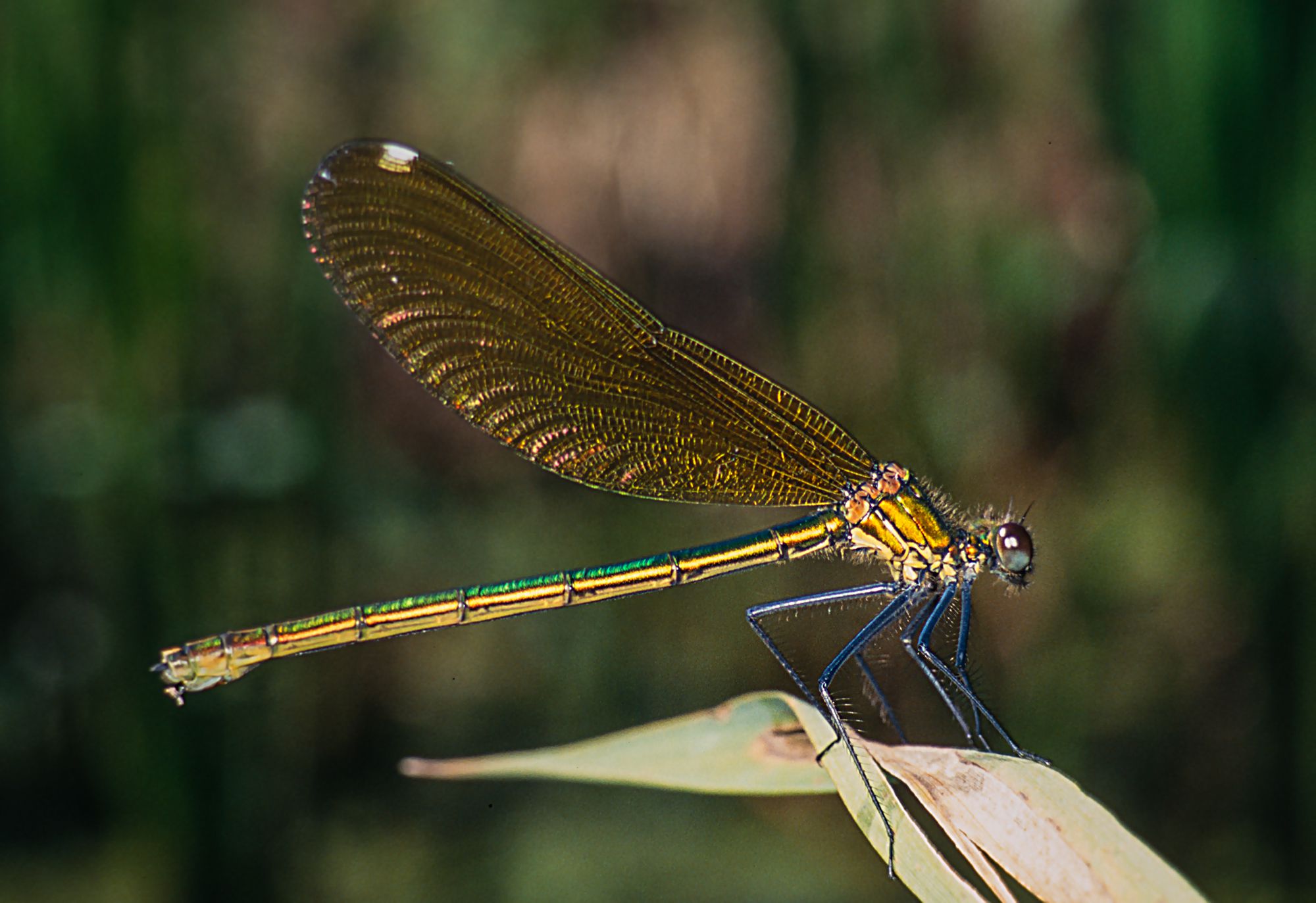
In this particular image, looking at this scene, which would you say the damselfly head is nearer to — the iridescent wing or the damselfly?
the damselfly

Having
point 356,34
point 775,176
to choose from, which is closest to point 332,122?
point 356,34

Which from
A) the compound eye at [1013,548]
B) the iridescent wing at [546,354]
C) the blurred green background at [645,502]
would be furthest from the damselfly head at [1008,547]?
the blurred green background at [645,502]

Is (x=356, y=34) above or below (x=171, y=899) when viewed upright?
above

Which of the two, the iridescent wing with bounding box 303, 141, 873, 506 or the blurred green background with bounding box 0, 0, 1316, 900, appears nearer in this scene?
the iridescent wing with bounding box 303, 141, 873, 506

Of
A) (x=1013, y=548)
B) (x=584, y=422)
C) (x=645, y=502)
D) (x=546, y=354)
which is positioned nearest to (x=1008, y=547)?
(x=1013, y=548)

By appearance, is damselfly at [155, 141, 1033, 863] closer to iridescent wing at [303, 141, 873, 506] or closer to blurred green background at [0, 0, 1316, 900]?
iridescent wing at [303, 141, 873, 506]

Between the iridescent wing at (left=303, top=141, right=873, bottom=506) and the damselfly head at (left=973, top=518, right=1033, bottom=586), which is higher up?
the iridescent wing at (left=303, top=141, right=873, bottom=506)

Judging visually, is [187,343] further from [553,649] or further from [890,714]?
[890,714]

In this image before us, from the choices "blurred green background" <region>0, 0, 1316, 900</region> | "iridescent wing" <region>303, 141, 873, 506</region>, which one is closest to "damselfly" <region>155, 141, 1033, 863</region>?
"iridescent wing" <region>303, 141, 873, 506</region>

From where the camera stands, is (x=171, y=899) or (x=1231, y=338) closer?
(x=171, y=899)
